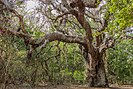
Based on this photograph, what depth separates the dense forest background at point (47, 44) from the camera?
880cm

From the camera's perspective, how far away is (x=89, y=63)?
650 inches

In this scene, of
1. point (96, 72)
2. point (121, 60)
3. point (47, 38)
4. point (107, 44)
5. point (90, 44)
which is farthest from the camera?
point (121, 60)

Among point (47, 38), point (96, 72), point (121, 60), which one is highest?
point (121, 60)

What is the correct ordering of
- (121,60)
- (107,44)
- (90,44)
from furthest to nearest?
(121,60) < (107,44) < (90,44)

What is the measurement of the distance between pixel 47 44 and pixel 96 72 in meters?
3.30

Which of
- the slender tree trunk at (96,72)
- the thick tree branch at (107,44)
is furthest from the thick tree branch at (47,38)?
the slender tree trunk at (96,72)

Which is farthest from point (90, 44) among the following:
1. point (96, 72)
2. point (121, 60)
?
point (121, 60)

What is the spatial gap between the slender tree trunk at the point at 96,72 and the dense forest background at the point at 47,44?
115 centimetres

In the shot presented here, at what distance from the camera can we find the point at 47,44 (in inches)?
665

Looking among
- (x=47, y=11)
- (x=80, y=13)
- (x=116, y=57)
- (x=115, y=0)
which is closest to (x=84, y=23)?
(x=80, y=13)

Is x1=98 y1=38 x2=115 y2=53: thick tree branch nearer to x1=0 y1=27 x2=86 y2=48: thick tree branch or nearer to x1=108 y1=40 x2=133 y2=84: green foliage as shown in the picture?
x1=0 y1=27 x2=86 y2=48: thick tree branch

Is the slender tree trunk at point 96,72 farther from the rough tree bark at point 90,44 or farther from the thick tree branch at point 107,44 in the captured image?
the thick tree branch at point 107,44

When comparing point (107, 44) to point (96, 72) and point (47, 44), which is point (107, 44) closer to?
point (96, 72)

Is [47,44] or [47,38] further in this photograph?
[47,44]
